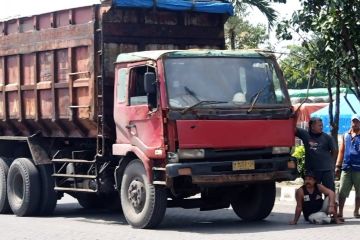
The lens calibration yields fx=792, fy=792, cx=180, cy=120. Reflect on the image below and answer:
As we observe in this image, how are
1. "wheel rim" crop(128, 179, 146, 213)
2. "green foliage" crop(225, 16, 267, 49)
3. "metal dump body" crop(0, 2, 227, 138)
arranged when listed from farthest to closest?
1. "green foliage" crop(225, 16, 267, 49)
2. "metal dump body" crop(0, 2, 227, 138)
3. "wheel rim" crop(128, 179, 146, 213)

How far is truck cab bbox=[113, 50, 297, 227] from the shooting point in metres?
9.93

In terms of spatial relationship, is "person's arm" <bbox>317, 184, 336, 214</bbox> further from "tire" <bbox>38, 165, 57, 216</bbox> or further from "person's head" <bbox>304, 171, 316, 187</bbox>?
"tire" <bbox>38, 165, 57, 216</bbox>

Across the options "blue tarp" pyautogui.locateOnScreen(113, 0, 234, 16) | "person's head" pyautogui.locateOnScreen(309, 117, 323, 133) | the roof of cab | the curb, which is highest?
"blue tarp" pyautogui.locateOnScreen(113, 0, 234, 16)

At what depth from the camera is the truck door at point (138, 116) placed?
1007 cm

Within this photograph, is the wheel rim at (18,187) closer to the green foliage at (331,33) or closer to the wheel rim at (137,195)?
the wheel rim at (137,195)

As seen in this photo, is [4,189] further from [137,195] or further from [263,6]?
[263,6]

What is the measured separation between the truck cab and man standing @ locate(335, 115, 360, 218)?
43.5 inches

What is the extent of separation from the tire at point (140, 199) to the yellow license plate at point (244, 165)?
100cm

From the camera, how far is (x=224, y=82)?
10.4 meters

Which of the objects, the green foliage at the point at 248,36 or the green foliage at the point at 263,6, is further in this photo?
the green foliage at the point at 248,36

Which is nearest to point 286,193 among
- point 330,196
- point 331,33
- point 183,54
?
point 331,33

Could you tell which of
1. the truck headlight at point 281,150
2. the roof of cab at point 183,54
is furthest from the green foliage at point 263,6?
the truck headlight at point 281,150

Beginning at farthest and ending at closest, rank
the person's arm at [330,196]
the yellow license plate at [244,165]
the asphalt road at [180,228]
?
the person's arm at [330,196], the yellow license plate at [244,165], the asphalt road at [180,228]

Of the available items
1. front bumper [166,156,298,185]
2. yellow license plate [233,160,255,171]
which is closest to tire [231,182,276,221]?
front bumper [166,156,298,185]
